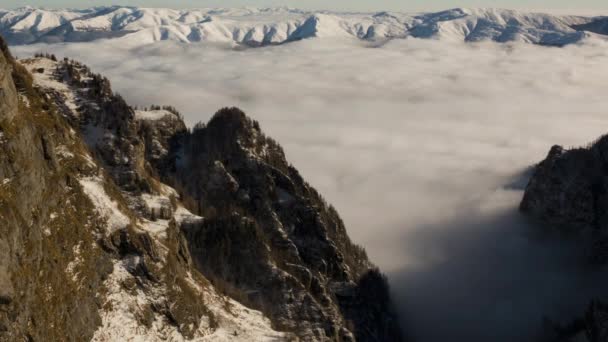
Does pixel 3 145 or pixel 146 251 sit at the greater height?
pixel 3 145

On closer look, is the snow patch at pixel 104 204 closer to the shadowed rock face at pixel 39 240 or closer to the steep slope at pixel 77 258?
the steep slope at pixel 77 258

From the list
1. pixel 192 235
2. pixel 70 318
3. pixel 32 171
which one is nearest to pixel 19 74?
pixel 32 171

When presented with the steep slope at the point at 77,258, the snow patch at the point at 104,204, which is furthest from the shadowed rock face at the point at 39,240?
the snow patch at the point at 104,204

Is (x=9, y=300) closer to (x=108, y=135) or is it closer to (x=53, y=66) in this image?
(x=108, y=135)

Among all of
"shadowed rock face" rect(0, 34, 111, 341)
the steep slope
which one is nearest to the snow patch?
the steep slope

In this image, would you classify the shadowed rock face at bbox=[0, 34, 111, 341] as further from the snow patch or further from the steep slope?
the snow patch

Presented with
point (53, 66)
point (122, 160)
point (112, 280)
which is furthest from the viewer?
point (53, 66)

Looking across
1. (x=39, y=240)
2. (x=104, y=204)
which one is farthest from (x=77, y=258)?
(x=104, y=204)

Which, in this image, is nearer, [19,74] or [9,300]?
[9,300]
